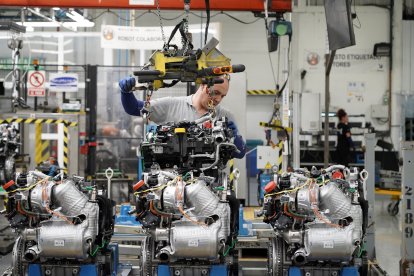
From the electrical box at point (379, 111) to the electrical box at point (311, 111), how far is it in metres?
1.88

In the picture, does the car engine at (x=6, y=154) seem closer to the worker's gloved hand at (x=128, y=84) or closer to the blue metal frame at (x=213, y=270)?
the worker's gloved hand at (x=128, y=84)

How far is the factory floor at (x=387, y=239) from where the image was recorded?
7.68 meters

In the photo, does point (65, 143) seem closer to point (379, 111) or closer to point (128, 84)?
point (128, 84)

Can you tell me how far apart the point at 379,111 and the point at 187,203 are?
10234mm

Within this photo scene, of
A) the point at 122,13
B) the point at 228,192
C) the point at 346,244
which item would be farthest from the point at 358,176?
the point at 122,13

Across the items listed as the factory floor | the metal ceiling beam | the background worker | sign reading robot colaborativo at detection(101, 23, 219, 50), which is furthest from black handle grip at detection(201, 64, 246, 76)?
the background worker

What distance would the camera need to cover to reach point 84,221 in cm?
466

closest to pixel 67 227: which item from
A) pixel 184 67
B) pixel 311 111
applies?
pixel 184 67

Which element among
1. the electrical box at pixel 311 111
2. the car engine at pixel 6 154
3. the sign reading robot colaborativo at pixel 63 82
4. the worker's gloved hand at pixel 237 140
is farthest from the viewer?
the electrical box at pixel 311 111

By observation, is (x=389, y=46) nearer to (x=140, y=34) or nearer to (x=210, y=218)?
(x=140, y=34)

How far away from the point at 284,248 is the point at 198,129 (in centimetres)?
98

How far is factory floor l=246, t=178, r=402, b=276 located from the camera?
7679mm

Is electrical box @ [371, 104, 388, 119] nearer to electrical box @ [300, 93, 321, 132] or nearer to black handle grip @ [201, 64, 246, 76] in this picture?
electrical box @ [300, 93, 321, 132]

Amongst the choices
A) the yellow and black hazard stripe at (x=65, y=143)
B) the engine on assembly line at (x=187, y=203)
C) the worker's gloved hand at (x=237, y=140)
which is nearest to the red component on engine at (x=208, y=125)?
the engine on assembly line at (x=187, y=203)
